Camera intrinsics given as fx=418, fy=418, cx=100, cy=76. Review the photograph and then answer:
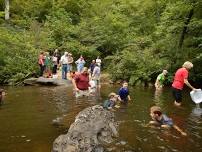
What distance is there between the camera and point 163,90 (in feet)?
81.6

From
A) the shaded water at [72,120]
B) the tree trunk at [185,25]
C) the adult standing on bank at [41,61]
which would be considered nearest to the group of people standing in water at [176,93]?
the shaded water at [72,120]

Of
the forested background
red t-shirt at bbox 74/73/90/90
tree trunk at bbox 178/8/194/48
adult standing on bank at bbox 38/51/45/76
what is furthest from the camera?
adult standing on bank at bbox 38/51/45/76

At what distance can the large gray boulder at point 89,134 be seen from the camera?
982 cm

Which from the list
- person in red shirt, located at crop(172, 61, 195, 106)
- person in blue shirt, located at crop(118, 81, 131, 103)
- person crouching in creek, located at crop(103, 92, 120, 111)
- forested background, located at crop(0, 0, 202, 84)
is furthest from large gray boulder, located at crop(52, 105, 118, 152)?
forested background, located at crop(0, 0, 202, 84)

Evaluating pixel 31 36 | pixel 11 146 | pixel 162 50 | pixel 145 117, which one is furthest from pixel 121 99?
pixel 31 36

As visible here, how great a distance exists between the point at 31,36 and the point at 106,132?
26021mm

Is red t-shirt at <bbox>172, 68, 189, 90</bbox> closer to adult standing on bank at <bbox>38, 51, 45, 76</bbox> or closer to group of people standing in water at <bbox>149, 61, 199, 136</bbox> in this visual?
group of people standing in water at <bbox>149, 61, 199, 136</bbox>

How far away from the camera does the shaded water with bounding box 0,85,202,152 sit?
37.0ft

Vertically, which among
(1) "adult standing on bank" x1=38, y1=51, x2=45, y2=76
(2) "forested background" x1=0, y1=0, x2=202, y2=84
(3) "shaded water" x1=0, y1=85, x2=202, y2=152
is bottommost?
(3) "shaded water" x1=0, y1=85, x2=202, y2=152

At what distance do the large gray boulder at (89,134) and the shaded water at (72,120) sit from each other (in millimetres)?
424

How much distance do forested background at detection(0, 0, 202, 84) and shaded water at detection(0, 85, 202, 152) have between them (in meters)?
5.98

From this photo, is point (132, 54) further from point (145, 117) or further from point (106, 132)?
point (106, 132)

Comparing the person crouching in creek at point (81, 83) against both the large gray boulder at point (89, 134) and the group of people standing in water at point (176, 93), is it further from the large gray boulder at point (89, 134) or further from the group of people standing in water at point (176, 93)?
the large gray boulder at point (89, 134)

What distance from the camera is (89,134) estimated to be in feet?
35.2
